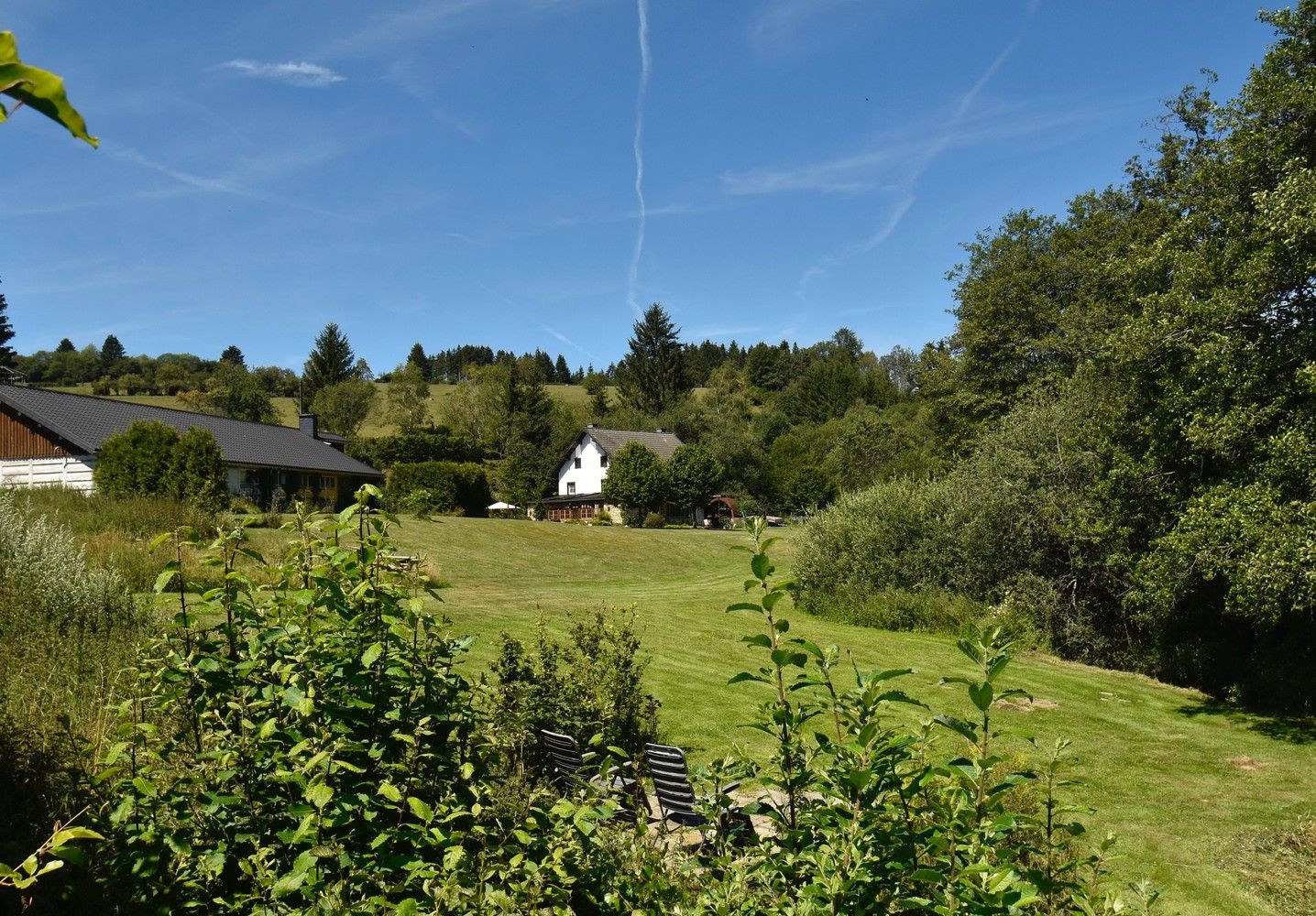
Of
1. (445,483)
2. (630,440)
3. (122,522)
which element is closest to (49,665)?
(122,522)

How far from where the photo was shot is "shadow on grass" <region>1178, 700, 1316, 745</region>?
37.8ft

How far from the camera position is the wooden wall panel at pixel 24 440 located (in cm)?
2972

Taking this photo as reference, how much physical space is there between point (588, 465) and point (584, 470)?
0.65 m

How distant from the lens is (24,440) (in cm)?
3002

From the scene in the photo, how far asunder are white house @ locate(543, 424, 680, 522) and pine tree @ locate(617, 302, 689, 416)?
20767mm

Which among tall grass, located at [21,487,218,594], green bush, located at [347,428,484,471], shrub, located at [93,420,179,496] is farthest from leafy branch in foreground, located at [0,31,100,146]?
green bush, located at [347,428,484,471]

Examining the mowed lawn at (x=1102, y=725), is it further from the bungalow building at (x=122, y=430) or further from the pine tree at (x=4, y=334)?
the pine tree at (x=4, y=334)

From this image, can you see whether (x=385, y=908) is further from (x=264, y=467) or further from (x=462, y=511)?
(x=462, y=511)

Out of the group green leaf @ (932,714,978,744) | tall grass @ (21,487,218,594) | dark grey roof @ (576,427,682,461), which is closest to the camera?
green leaf @ (932,714,978,744)

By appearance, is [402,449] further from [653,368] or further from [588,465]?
[653,368]

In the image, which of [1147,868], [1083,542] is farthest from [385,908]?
[1083,542]

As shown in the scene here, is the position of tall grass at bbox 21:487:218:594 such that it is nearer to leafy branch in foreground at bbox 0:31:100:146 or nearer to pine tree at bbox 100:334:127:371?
leafy branch in foreground at bbox 0:31:100:146

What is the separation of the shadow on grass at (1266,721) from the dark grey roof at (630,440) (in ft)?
140

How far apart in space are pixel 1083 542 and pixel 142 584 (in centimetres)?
1730
